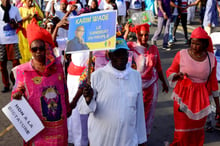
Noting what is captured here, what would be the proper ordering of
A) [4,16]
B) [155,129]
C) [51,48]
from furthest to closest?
[4,16], [155,129], [51,48]

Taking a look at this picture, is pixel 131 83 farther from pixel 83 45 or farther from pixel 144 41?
pixel 144 41

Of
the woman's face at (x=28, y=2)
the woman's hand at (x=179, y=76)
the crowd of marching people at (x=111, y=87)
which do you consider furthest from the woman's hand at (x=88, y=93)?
the woman's face at (x=28, y=2)

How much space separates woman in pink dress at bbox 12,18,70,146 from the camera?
3168mm

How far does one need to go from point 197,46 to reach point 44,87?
206cm

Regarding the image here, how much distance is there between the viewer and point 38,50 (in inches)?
126

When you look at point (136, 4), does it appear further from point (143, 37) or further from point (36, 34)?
point (36, 34)

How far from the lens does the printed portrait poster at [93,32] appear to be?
296cm

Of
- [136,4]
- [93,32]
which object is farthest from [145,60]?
[136,4]

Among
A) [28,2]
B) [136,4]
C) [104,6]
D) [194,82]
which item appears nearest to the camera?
[194,82]

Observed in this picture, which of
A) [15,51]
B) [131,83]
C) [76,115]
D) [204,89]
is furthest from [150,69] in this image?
[15,51]

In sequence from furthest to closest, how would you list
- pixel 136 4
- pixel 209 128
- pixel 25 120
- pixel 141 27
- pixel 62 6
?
pixel 136 4
pixel 62 6
pixel 209 128
pixel 141 27
pixel 25 120

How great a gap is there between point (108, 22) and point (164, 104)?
4.18 metres

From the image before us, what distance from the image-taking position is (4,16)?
752 centimetres

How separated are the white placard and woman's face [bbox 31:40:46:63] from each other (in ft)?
1.53
